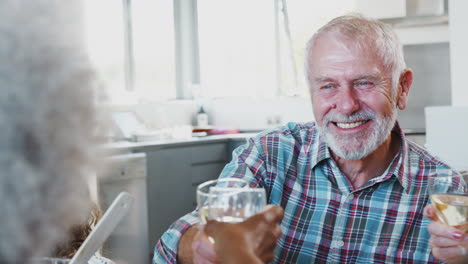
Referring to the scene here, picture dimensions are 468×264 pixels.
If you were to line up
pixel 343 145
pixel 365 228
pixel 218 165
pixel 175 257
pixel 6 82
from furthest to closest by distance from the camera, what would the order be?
pixel 218 165
pixel 343 145
pixel 365 228
pixel 175 257
pixel 6 82

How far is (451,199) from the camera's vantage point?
1152mm

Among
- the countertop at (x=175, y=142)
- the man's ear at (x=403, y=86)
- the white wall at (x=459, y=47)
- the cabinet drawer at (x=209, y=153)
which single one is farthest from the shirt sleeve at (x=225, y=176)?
the cabinet drawer at (x=209, y=153)

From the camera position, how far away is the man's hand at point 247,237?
2.50ft

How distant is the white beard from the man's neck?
0.15 feet

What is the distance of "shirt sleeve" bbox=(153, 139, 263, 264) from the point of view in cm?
135

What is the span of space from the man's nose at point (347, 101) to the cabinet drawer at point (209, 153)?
3132 millimetres

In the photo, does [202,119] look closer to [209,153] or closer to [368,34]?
[209,153]

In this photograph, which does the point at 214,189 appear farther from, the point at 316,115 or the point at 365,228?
the point at 316,115

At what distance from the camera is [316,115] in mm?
1787

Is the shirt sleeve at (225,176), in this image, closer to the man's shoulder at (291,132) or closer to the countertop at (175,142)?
the man's shoulder at (291,132)

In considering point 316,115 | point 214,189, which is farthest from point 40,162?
point 316,115

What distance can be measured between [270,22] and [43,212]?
560cm

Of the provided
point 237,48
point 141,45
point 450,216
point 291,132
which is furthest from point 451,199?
point 237,48

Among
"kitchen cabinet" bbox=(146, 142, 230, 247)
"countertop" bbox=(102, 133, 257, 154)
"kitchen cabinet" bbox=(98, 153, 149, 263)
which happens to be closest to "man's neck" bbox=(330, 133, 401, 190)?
"countertop" bbox=(102, 133, 257, 154)
